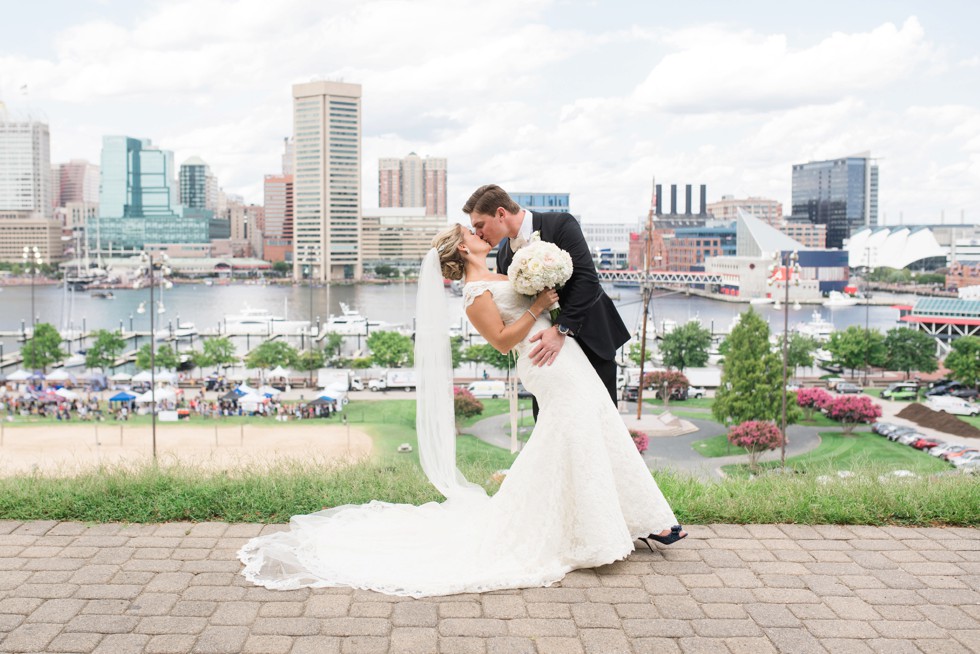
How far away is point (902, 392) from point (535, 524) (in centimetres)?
2791

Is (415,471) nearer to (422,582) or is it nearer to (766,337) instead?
A: (422,582)

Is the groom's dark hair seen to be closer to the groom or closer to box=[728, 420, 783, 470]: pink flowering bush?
the groom

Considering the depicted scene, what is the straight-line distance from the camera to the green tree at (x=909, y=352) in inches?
1190

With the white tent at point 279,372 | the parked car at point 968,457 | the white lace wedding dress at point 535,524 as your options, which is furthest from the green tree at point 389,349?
the white lace wedding dress at point 535,524

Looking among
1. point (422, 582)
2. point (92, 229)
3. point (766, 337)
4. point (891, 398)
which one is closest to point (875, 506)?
point (422, 582)

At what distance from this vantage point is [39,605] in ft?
7.26

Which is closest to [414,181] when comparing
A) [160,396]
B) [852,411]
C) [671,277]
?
[671,277]

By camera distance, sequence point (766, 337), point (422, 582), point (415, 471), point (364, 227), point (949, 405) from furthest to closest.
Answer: point (364, 227), point (949, 405), point (766, 337), point (415, 471), point (422, 582)

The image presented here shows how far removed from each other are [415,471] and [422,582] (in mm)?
1262

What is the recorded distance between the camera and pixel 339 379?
3011cm

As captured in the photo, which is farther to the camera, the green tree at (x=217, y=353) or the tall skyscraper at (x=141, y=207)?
the tall skyscraper at (x=141, y=207)

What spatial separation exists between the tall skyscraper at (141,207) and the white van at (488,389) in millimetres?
97161

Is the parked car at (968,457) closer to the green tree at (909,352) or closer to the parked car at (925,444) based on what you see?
the parked car at (925,444)

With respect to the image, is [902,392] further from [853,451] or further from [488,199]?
[488,199]
